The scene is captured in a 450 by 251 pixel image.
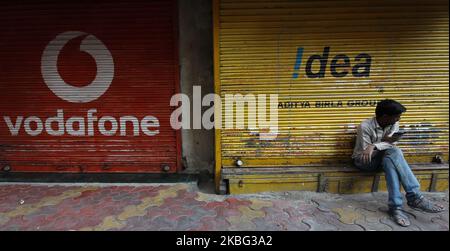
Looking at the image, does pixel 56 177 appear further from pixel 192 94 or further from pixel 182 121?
pixel 192 94

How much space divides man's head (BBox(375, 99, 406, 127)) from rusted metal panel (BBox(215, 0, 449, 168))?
49 centimetres

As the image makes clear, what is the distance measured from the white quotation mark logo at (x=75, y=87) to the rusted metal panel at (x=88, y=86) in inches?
0.7

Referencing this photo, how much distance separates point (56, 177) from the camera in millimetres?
4930

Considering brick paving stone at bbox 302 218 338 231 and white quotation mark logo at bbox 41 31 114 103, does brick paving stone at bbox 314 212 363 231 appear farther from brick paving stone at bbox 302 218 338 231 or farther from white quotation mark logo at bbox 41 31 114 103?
white quotation mark logo at bbox 41 31 114 103

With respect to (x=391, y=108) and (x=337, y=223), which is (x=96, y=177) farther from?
(x=391, y=108)

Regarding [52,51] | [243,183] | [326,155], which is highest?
[52,51]

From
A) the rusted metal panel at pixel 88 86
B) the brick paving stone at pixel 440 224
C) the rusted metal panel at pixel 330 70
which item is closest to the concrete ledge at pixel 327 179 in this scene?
the rusted metal panel at pixel 330 70

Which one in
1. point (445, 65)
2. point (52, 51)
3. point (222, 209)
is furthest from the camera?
point (52, 51)

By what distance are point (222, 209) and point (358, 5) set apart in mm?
3382

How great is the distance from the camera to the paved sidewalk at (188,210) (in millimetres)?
3432

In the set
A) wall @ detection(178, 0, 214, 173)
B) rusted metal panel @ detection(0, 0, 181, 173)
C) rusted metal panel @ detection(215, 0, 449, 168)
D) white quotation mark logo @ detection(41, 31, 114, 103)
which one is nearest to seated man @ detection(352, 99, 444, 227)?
rusted metal panel @ detection(215, 0, 449, 168)

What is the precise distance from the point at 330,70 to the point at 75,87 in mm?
4163

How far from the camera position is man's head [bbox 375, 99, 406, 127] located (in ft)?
11.7

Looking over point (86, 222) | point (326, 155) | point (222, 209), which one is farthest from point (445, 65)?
point (86, 222)
